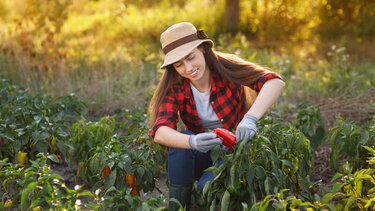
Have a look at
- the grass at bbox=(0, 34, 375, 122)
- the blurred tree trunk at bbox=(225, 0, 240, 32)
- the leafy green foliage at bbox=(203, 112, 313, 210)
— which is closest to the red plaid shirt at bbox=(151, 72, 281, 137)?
the leafy green foliage at bbox=(203, 112, 313, 210)

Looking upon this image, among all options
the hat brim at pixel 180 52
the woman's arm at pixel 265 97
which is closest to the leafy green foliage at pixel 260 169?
the woman's arm at pixel 265 97

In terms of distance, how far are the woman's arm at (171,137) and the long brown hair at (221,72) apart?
187mm

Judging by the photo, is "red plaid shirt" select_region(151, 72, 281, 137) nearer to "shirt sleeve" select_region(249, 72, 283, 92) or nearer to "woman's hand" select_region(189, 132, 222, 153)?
"shirt sleeve" select_region(249, 72, 283, 92)

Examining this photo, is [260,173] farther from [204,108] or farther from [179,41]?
[179,41]

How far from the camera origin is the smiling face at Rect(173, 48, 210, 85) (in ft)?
Result: 7.07

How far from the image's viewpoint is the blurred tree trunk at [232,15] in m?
7.96

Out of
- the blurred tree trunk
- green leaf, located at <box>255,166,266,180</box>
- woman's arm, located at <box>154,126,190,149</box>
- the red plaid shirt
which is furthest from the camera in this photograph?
the blurred tree trunk

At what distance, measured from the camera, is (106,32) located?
8.11 metres

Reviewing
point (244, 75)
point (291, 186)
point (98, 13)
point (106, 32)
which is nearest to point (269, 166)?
point (291, 186)

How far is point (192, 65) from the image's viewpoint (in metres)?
2.16

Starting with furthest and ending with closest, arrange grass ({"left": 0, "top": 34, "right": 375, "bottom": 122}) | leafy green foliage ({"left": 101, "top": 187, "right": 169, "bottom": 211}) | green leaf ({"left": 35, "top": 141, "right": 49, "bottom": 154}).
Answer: grass ({"left": 0, "top": 34, "right": 375, "bottom": 122}) < green leaf ({"left": 35, "top": 141, "right": 49, "bottom": 154}) < leafy green foliage ({"left": 101, "top": 187, "right": 169, "bottom": 211})

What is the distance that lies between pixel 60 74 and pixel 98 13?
6.19 m

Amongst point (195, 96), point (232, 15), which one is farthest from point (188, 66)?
point (232, 15)

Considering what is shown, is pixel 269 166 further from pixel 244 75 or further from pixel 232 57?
pixel 232 57
